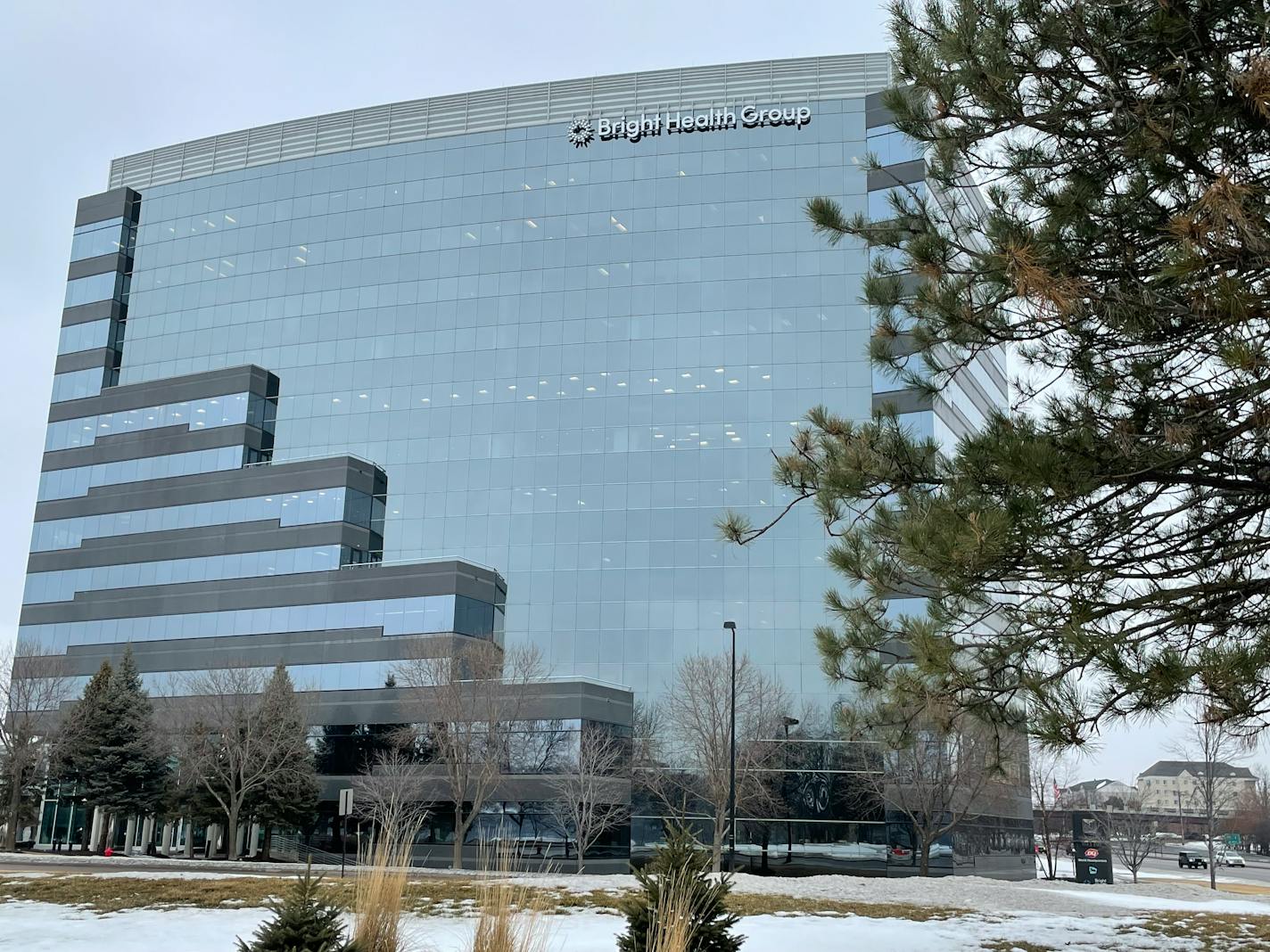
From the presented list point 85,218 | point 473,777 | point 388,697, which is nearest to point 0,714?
point 388,697

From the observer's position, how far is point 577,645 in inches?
2119

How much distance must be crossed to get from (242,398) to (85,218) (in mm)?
19209

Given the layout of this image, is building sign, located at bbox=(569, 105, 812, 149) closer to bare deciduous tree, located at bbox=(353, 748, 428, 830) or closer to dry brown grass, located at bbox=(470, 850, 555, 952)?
bare deciduous tree, located at bbox=(353, 748, 428, 830)

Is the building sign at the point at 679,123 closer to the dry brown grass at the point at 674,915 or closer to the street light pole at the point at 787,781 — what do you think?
the street light pole at the point at 787,781

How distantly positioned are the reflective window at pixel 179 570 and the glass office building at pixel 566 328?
0.40 meters

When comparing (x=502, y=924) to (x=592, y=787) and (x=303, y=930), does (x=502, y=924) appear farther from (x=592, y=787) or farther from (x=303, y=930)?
(x=592, y=787)

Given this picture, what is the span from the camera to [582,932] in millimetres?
13797

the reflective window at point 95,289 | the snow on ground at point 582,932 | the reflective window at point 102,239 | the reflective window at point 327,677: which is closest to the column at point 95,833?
the reflective window at point 327,677

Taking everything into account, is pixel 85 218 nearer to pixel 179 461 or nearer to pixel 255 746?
pixel 179 461

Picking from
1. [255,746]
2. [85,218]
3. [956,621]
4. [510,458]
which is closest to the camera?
[956,621]

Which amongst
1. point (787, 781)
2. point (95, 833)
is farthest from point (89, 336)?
point (787, 781)

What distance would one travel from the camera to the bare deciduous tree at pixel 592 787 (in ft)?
153

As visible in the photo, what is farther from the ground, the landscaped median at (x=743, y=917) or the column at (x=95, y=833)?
the landscaped median at (x=743, y=917)

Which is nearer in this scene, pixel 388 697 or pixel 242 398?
pixel 388 697
